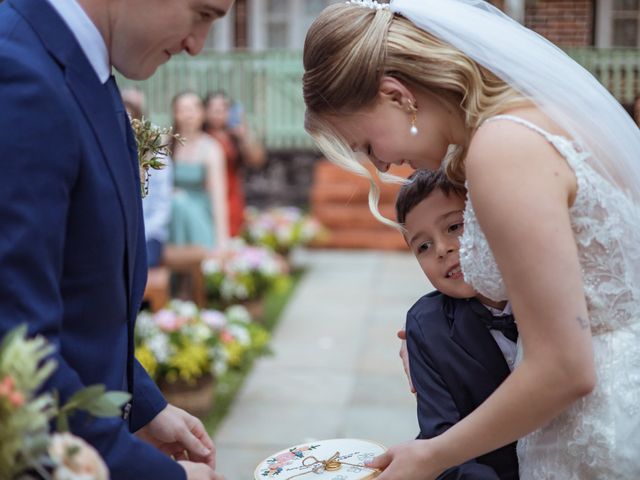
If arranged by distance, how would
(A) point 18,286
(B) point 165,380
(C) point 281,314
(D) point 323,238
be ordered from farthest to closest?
(D) point 323,238 → (C) point 281,314 → (B) point 165,380 → (A) point 18,286

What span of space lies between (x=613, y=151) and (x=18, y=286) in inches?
46.8

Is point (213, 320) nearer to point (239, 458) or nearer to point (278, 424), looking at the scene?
point (278, 424)

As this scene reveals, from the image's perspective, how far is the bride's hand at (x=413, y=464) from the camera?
1.90 m

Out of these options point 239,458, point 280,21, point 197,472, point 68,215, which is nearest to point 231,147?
point 239,458

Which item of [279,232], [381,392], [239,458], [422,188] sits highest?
[422,188]

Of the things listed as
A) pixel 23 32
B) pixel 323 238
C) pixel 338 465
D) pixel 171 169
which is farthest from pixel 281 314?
pixel 23 32

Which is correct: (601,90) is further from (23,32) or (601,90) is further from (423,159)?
(23,32)

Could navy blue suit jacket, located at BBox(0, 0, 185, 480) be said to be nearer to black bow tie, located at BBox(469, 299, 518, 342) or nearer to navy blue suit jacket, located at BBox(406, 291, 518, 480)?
navy blue suit jacket, located at BBox(406, 291, 518, 480)

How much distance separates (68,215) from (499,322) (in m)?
1.05

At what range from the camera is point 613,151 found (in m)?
1.93

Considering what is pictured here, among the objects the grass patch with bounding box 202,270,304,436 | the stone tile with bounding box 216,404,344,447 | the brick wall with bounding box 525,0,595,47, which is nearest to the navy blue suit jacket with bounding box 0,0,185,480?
the brick wall with bounding box 525,0,595,47

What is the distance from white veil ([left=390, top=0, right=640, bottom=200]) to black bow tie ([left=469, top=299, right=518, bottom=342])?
0.41 metres

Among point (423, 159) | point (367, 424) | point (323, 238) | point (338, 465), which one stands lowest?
point (323, 238)

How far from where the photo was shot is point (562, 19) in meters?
4.63
